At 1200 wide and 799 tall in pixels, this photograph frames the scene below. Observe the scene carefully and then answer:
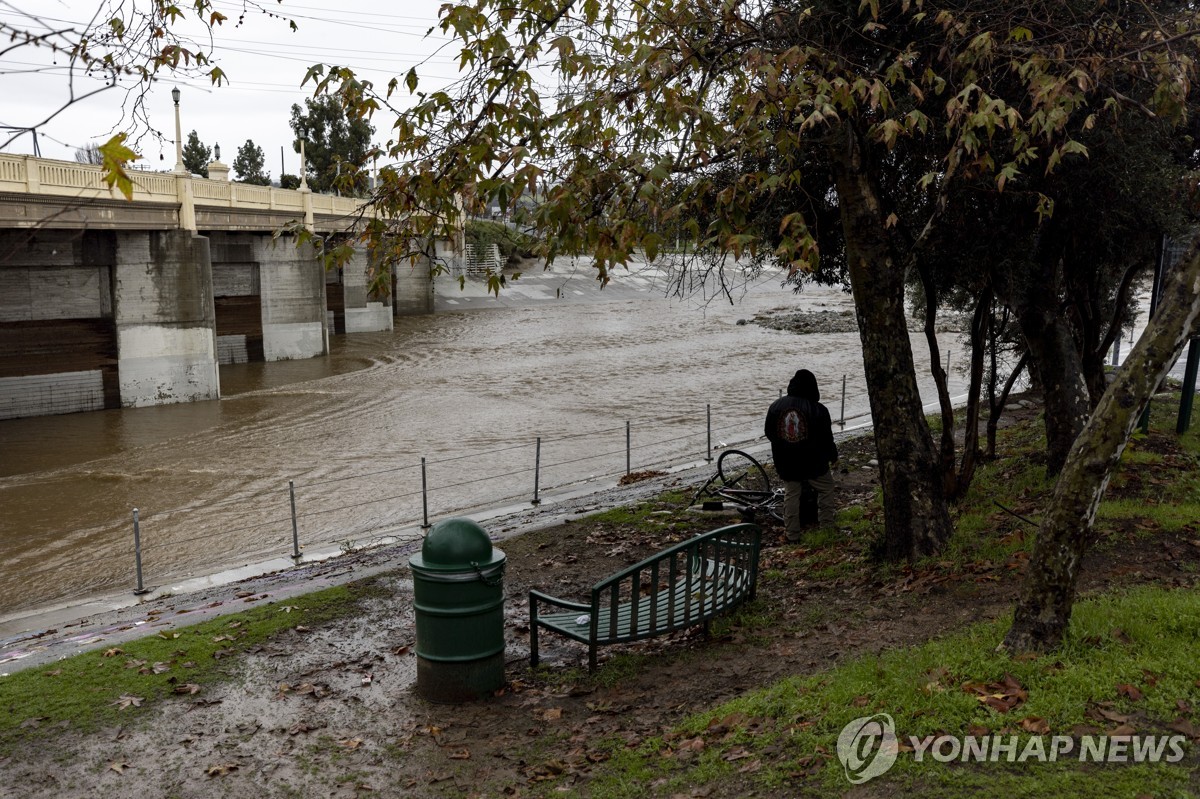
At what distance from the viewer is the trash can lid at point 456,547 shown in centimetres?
679

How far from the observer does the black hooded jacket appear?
388 inches

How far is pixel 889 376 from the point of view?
8.31m

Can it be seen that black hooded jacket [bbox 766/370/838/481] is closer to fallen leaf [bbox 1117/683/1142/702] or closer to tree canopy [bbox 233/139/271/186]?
fallen leaf [bbox 1117/683/1142/702]

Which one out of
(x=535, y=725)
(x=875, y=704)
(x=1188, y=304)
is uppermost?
(x=1188, y=304)

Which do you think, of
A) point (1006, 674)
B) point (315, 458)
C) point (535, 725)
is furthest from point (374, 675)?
point (315, 458)

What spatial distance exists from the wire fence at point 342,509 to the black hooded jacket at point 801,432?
576 cm

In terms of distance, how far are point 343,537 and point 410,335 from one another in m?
40.1

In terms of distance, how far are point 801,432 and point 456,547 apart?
433 cm

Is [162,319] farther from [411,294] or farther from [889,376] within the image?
[411,294]

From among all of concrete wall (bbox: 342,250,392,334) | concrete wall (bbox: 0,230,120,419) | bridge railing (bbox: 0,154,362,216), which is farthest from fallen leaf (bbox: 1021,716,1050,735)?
concrete wall (bbox: 342,250,392,334)

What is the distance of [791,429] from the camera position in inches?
390

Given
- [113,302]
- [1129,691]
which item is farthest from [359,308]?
[1129,691]

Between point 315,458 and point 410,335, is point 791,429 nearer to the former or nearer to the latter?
point 315,458

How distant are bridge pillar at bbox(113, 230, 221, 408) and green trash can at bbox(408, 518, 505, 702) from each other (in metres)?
29.9
